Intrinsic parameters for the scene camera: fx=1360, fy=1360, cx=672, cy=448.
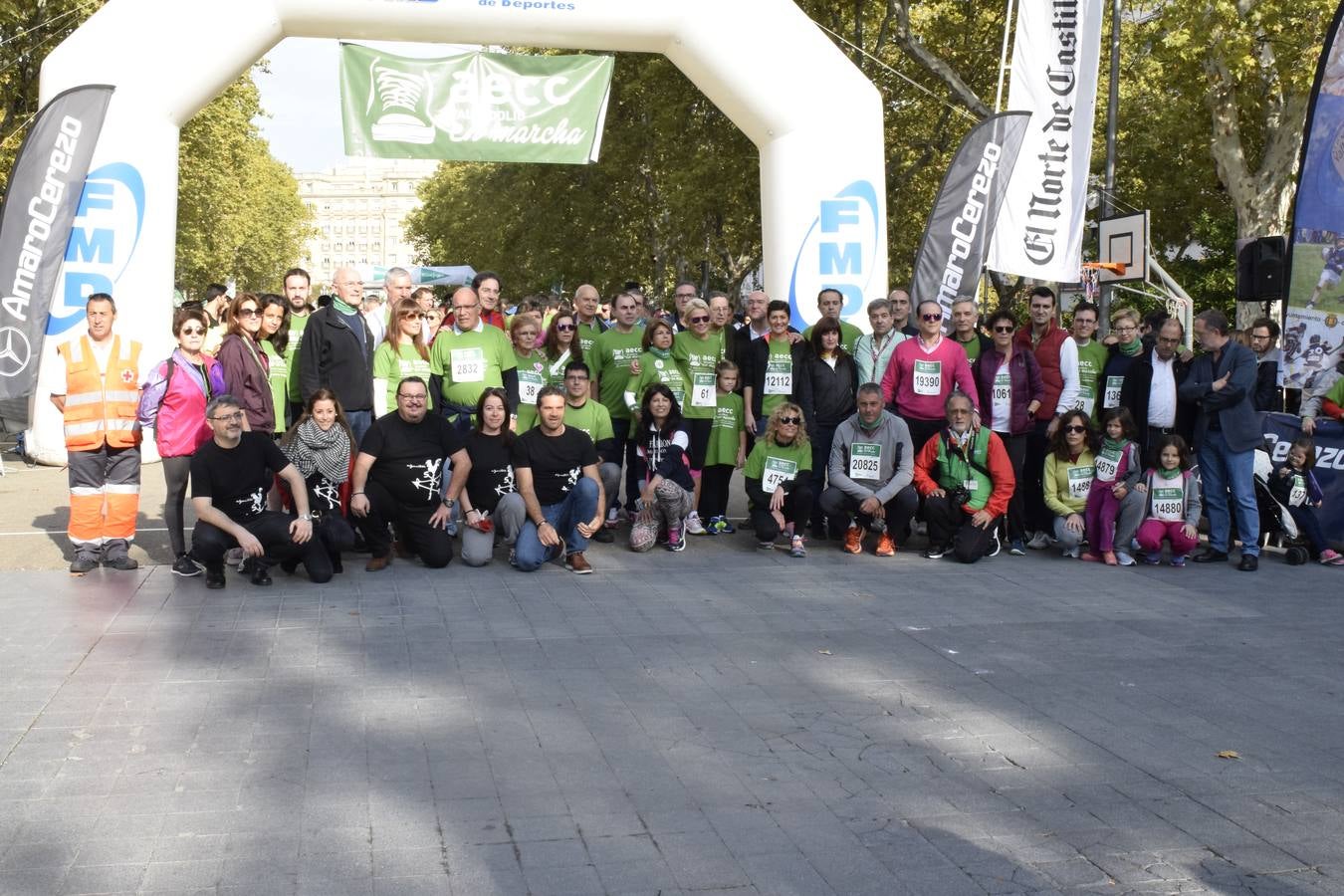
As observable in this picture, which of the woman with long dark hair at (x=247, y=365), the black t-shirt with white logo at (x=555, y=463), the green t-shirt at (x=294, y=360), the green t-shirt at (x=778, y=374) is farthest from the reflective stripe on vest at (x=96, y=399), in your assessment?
the green t-shirt at (x=778, y=374)

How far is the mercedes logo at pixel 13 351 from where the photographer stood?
11859 mm

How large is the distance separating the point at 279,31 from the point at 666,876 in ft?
37.6

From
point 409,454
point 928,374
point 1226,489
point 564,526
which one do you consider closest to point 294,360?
point 409,454

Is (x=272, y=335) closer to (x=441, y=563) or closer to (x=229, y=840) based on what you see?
(x=441, y=563)

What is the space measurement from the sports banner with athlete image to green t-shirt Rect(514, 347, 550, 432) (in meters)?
5.51

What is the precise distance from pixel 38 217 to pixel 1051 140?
9832 mm

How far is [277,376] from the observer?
32.1ft

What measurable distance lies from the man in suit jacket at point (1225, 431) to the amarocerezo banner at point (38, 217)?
9.60m

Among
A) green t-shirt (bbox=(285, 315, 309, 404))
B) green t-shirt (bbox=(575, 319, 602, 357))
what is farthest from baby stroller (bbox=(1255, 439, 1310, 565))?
green t-shirt (bbox=(285, 315, 309, 404))

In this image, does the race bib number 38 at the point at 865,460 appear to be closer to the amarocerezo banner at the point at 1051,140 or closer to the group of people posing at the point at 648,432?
the group of people posing at the point at 648,432

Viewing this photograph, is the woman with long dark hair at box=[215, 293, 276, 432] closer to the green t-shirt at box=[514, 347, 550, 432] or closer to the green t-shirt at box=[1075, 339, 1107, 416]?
the green t-shirt at box=[514, 347, 550, 432]

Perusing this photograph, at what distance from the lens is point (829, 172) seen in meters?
13.8

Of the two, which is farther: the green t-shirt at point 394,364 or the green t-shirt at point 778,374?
the green t-shirt at point 778,374

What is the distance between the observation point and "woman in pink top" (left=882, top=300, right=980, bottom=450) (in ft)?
33.0
